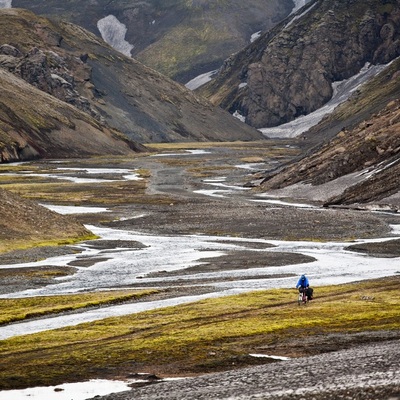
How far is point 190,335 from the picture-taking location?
1720 inches

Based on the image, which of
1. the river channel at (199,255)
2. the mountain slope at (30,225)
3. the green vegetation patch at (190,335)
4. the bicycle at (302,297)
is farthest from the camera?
the mountain slope at (30,225)

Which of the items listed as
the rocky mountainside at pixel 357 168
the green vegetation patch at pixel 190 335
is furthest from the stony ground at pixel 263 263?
the rocky mountainside at pixel 357 168

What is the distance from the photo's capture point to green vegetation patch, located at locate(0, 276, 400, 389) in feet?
120

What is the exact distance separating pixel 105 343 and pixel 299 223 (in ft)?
226

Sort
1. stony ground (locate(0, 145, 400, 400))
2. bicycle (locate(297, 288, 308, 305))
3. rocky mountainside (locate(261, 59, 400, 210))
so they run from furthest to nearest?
rocky mountainside (locate(261, 59, 400, 210)), bicycle (locate(297, 288, 308, 305)), stony ground (locate(0, 145, 400, 400))

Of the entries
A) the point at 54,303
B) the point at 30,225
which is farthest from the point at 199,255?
the point at 54,303

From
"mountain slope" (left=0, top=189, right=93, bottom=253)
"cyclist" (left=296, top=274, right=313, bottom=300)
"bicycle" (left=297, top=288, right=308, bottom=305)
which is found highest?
"mountain slope" (left=0, top=189, right=93, bottom=253)

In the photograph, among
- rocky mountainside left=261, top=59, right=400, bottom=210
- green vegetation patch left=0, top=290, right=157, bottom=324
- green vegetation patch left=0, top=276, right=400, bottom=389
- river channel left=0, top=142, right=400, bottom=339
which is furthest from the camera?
rocky mountainside left=261, top=59, right=400, bottom=210

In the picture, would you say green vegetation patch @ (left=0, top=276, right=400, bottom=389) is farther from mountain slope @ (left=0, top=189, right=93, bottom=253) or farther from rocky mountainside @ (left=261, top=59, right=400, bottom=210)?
rocky mountainside @ (left=261, top=59, right=400, bottom=210)

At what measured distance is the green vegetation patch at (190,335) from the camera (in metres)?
36.7

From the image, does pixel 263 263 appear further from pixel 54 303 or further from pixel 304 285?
pixel 54 303

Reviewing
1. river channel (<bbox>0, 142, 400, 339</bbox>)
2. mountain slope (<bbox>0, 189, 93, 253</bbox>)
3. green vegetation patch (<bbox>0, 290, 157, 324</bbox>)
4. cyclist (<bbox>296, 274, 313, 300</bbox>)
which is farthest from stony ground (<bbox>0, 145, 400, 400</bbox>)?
cyclist (<bbox>296, 274, 313, 300</bbox>)

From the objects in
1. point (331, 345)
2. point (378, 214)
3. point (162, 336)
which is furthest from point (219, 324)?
point (378, 214)

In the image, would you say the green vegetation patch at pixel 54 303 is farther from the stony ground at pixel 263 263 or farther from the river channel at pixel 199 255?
the stony ground at pixel 263 263
